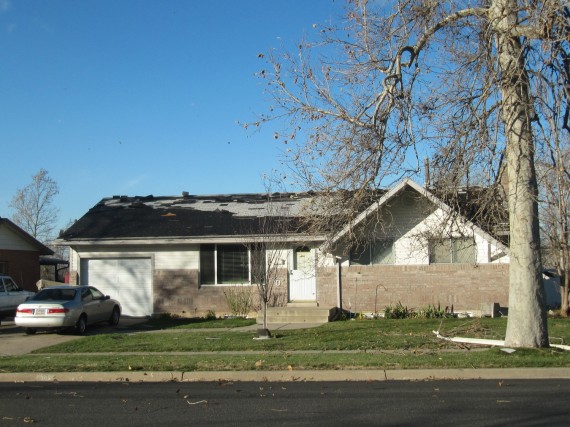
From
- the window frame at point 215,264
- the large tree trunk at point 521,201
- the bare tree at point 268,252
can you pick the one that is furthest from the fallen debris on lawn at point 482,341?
the window frame at point 215,264

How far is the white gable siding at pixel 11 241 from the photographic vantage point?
92.9ft

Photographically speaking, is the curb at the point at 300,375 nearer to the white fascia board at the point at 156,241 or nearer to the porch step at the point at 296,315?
the porch step at the point at 296,315

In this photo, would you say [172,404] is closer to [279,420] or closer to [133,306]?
[279,420]

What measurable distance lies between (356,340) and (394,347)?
1.33 m

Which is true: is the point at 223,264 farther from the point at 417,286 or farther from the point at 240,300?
the point at 417,286

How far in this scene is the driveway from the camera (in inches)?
615

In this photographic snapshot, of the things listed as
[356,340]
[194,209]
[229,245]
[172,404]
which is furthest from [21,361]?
[194,209]

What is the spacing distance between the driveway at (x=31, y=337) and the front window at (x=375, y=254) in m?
7.75

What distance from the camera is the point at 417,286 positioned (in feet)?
69.1

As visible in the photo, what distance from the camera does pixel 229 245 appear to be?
23.1m

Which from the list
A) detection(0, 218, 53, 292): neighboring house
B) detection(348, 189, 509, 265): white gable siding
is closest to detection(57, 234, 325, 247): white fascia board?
detection(348, 189, 509, 265): white gable siding

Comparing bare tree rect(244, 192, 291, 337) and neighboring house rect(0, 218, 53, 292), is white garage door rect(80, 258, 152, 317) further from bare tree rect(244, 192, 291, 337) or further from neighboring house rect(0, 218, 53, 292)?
neighboring house rect(0, 218, 53, 292)

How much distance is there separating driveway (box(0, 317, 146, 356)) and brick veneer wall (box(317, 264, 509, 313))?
6.86 meters

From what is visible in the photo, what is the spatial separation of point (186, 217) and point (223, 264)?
275cm
